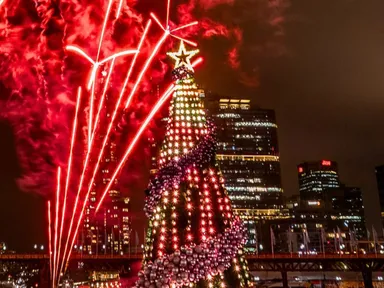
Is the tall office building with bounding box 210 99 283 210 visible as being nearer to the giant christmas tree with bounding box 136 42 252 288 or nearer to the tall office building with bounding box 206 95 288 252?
the tall office building with bounding box 206 95 288 252

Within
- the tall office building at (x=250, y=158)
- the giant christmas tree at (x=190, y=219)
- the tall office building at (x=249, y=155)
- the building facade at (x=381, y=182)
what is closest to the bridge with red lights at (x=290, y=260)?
the giant christmas tree at (x=190, y=219)

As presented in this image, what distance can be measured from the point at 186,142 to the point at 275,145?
477 feet

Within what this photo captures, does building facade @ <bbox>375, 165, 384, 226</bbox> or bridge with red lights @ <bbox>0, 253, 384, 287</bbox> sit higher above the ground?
building facade @ <bbox>375, 165, 384, 226</bbox>

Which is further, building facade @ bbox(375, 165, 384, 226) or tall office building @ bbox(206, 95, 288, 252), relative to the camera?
tall office building @ bbox(206, 95, 288, 252)

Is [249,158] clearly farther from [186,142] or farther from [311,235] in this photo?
[186,142]

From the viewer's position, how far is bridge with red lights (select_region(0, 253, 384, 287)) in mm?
56469

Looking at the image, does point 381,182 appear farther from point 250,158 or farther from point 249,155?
point 249,155

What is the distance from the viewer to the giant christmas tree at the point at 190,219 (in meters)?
14.3

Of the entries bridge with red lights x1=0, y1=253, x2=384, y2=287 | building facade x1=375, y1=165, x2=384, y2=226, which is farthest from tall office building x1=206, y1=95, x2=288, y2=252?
bridge with red lights x1=0, y1=253, x2=384, y2=287

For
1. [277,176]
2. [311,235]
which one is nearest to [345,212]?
[277,176]

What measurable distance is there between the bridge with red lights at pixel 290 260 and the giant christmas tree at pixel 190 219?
43129 millimetres

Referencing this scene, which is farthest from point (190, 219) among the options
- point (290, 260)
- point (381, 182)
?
point (381, 182)

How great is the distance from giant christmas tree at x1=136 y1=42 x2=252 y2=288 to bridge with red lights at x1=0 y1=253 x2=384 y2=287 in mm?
43129

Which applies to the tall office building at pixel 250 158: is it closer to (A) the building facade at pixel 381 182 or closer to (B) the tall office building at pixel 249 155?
(B) the tall office building at pixel 249 155
